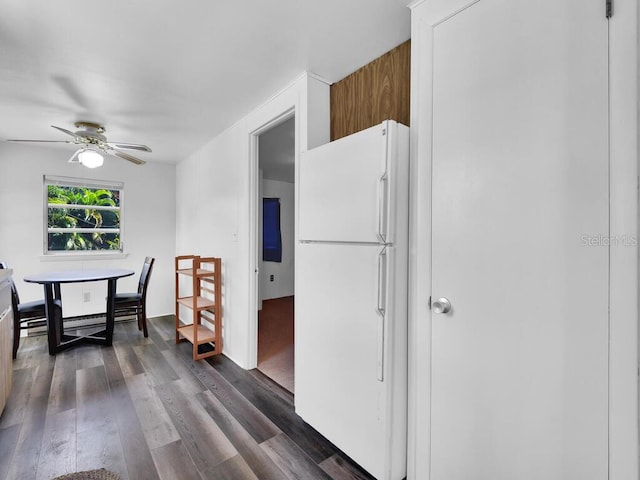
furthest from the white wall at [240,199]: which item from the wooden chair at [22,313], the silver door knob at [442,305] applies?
the wooden chair at [22,313]

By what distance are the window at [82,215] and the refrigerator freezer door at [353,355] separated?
3.80 m

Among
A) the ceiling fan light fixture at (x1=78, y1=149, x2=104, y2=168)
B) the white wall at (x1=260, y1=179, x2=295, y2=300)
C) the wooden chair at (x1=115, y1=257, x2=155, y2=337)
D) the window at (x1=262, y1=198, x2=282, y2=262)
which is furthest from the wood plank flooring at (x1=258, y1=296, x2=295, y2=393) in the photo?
the ceiling fan light fixture at (x1=78, y1=149, x2=104, y2=168)

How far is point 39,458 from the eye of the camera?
1.74 meters

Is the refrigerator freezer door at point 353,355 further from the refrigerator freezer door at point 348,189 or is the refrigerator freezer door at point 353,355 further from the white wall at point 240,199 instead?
the white wall at point 240,199

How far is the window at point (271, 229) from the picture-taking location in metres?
6.01

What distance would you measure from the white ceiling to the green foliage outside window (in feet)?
4.63

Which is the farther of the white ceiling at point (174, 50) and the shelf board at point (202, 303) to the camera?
the shelf board at point (202, 303)

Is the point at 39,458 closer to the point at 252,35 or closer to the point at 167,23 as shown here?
the point at 167,23

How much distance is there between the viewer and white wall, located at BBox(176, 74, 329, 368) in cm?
224

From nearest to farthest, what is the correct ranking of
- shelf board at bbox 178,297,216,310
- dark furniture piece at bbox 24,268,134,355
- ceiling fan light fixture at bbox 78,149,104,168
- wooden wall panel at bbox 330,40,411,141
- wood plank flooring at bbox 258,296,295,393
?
1. wooden wall panel at bbox 330,40,411,141
2. wood plank flooring at bbox 258,296,295,393
3. ceiling fan light fixture at bbox 78,149,104,168
4. dark furniture piece at bbox 24,268,134,355
5. shelf board at bbox 178,297,216,310

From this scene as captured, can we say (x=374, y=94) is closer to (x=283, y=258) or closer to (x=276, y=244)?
(x=276, y=244)

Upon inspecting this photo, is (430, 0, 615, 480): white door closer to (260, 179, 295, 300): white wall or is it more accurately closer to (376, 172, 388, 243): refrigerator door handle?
(376, 172, 388, 243): refrigerator door handle

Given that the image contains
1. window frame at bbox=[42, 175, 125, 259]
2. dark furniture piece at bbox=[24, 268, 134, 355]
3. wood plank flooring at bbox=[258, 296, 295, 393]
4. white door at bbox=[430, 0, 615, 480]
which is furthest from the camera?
window frame at bbox=[42, 175, 125, 259]

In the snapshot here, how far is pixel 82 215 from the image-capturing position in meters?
4.31
